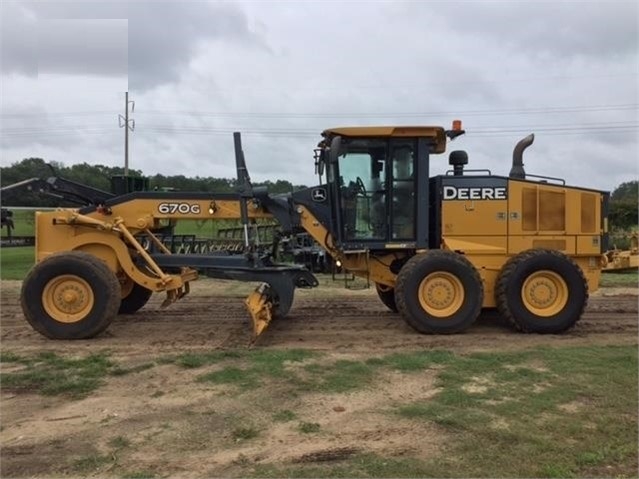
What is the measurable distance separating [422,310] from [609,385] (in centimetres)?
301

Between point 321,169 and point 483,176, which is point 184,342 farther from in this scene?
point 483,176

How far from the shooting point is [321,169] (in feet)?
31.8

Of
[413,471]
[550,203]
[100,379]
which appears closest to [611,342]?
[550,203]

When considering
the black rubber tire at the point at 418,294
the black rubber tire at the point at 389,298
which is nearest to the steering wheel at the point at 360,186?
the black rubber tire at the point at 418,294

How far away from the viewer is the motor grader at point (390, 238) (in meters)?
8.99

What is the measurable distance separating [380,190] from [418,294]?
162 centimetres

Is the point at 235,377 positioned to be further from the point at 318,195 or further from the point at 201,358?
the point at 318,195

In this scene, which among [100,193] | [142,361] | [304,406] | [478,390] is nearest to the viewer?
[304,406]

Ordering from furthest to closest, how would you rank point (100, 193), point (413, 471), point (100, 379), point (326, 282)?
1. point (326, 282)
2. point (100, 193)
3. point (100, 379)
4. point (413, 471)

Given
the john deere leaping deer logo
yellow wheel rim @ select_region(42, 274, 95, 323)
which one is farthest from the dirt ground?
the john deere leaping deer logo

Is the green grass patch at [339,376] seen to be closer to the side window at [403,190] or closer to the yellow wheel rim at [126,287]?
the side window at [403,190]

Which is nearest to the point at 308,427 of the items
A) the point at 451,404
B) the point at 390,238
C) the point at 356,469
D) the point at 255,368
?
the point at 356,469

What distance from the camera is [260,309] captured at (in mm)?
8523

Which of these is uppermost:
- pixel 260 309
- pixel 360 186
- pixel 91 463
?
pixel 360 186
